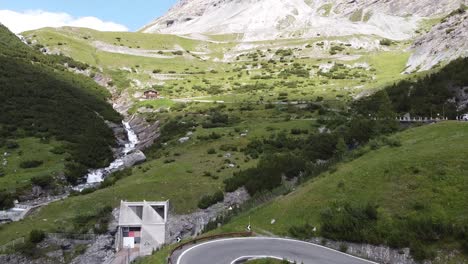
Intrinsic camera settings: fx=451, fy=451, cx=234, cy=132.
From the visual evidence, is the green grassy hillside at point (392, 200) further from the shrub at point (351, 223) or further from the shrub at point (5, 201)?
the shrub at point (5, 201)

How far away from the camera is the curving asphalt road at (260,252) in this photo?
28.2 metres

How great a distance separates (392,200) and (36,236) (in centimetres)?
3347

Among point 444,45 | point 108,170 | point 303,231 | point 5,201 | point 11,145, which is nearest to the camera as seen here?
point 303,231

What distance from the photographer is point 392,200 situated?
33219 millimetres

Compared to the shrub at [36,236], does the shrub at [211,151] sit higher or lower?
higher

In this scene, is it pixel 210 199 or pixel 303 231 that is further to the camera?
pixel 210 199

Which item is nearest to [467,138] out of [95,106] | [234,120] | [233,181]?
[233,181]

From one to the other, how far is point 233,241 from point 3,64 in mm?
111598

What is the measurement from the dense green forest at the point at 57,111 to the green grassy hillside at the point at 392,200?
42958mm

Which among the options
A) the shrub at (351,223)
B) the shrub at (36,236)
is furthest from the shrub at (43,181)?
the shrub at (351,223)

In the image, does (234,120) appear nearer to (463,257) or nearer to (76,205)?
(76,205)

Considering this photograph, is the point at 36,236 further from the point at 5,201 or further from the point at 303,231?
the point at 303,231

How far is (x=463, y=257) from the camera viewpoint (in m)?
26.2

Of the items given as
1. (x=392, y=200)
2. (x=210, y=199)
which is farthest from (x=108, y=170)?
(x=392, y=200)
